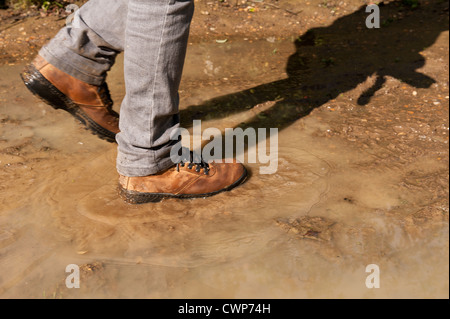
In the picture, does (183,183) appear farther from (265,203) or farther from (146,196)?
(265,203)

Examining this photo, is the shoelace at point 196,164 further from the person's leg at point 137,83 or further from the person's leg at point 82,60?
Answer: the person's leg at point 82,60

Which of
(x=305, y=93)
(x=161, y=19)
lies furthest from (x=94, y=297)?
→ (x=305, y=93)

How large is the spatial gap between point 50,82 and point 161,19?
763mm

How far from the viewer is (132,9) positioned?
1.82 metres

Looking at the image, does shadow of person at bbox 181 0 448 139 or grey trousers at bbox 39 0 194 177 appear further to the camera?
shadow of person at bbox 181 0 448 139

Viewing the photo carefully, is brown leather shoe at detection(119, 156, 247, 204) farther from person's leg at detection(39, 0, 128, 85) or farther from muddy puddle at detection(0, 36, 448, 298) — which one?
person's leg at detection(39, 0, 128, 85)

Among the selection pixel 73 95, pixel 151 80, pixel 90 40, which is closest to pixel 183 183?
pixel 151 80

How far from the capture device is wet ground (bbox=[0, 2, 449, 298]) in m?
1.84

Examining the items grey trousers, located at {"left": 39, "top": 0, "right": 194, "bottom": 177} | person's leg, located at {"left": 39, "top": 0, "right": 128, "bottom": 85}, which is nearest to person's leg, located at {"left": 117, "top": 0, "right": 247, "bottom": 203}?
grey trousers, located at {"left": 39, "top": 0, "right": 194, "bottom": 177}

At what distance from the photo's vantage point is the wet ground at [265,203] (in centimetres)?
184

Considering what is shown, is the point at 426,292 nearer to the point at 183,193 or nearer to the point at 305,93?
the point at 183,193

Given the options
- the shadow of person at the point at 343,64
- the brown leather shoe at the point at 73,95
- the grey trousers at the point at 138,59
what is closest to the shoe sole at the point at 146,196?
the grey trousers at the point at 138,59

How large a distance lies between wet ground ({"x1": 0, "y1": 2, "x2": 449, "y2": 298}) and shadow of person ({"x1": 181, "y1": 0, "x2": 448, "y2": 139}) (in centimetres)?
2

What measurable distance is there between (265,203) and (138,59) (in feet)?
2.90
